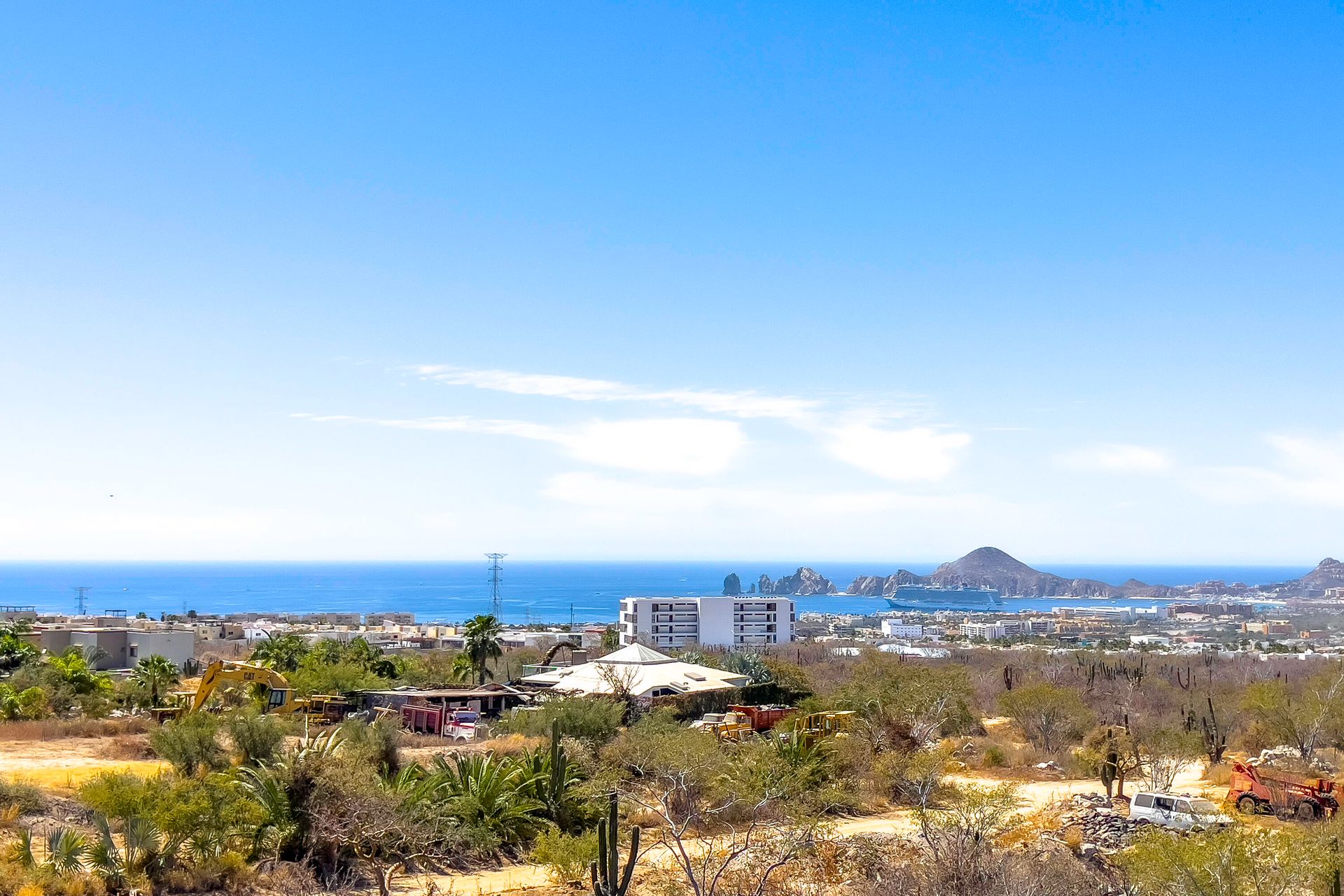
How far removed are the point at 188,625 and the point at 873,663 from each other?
2646 inches

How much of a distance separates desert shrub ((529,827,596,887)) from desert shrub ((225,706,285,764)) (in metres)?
5.59

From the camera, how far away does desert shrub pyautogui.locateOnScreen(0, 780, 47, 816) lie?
58.7 ft

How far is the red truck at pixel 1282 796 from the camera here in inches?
820

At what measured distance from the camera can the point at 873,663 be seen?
123 ft

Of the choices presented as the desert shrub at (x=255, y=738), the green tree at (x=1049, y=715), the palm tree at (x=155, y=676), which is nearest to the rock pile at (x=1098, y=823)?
the green tree at (x=1049, y=715)

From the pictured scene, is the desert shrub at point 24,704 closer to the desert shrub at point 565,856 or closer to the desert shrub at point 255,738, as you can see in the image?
the desert shrub at point 255,738

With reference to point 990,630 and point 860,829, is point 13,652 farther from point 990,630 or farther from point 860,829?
point 990,630

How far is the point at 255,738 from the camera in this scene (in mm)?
19859

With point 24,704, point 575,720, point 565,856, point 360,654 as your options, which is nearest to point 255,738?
point 565,856

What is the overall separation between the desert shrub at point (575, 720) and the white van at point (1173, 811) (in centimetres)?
1133

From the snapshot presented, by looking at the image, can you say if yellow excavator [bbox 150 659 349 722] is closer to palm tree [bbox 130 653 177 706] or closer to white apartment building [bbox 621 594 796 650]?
palm tree [bbox 130 653 177 706]

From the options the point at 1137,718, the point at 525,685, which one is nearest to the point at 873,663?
the point at 1137,718

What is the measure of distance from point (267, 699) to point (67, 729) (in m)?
5.07

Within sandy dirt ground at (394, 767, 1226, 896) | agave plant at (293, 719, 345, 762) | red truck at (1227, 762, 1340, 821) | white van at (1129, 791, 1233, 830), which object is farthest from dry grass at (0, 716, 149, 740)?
red truck at (1227, 762, 1340, 821)
